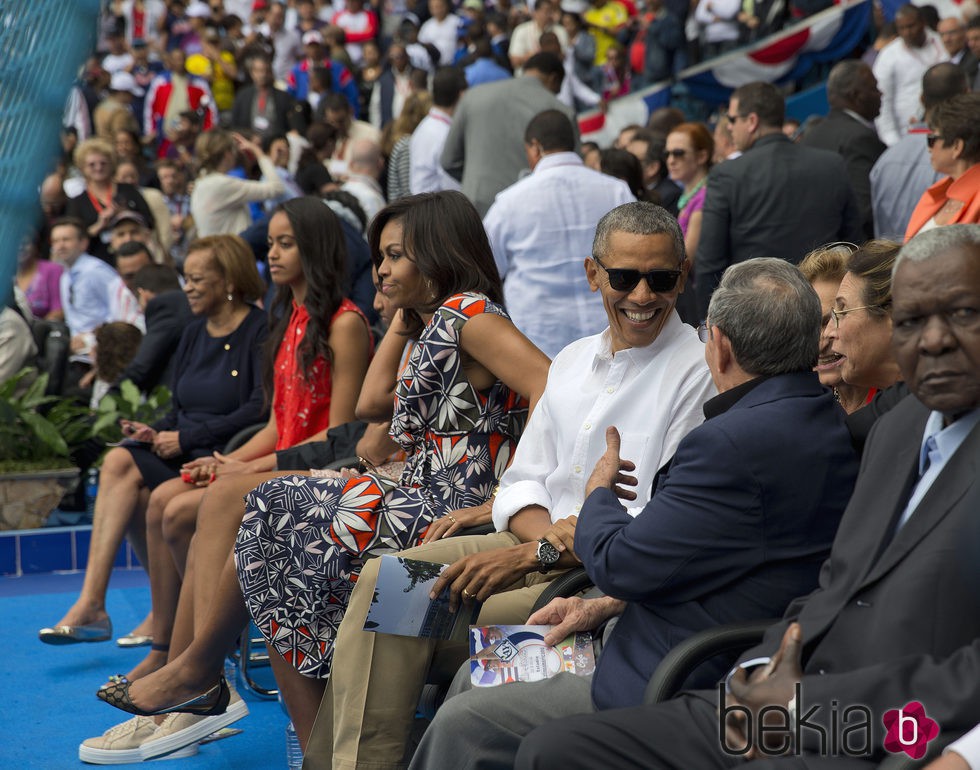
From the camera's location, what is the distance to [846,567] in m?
2.36

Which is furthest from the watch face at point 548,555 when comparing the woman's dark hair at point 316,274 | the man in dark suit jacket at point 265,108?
the man in dark suit jacket at point 265,108

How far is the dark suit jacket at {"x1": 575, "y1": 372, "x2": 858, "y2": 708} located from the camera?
2592 mm

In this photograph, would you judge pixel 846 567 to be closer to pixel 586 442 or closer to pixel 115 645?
pixel 586 442

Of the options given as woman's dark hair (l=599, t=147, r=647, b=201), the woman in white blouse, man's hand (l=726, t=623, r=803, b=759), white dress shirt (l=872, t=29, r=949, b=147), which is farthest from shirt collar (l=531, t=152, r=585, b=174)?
man's hand (l=726, t=623, r=803, b=759)

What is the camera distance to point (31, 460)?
7.09m

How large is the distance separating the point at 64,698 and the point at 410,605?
90.9 inches

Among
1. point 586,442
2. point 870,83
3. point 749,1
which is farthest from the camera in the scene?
point 749,1

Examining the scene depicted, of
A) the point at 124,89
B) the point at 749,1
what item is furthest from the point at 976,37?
the point at 124,89

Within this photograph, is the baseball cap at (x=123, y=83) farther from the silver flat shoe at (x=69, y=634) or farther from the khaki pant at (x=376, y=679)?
the khaki pant at (x=376, y=679)

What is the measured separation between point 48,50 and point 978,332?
1.75 metres

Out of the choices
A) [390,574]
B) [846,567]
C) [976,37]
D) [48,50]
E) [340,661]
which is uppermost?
[976,37]

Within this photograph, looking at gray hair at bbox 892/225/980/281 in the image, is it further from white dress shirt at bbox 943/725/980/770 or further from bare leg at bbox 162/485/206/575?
bare leg at bbox 162/485/206/575

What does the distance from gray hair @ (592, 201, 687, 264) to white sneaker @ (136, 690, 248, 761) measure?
1995mm

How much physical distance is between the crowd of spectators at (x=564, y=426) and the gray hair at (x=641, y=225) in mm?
11
